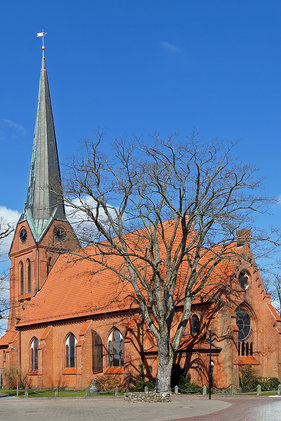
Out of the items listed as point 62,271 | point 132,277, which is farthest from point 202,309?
point 62,271

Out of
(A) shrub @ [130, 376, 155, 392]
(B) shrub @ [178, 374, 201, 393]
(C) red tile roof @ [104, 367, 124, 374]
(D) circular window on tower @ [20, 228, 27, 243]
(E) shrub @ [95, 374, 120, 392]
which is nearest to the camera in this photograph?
(B) shrub @ [178, 374, 201, 393]

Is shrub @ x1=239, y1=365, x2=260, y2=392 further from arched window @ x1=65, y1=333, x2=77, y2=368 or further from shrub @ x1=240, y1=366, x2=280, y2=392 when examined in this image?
arched window @ x1=65, y1=333, x2=77, y2=368

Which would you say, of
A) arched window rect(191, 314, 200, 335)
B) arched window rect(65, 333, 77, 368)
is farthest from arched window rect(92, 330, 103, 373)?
arched window rect(191, 314, 200, 335)

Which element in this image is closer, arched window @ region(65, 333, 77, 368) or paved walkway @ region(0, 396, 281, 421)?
paved walkway @ region(0, 396, 281, 421)

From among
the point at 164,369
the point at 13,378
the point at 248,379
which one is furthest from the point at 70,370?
the point at 164,369

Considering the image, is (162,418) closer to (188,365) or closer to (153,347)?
(188,365)

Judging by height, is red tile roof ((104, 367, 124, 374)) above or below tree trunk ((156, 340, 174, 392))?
below


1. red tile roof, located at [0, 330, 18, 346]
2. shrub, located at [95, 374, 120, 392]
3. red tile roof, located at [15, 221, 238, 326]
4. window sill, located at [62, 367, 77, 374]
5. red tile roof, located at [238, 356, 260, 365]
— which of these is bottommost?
shrub, located at [95, 374, 120, 392]

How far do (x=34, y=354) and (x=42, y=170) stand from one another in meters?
18.3

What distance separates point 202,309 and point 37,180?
26976mm

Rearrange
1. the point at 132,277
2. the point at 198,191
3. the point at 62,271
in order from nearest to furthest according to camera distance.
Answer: the point at 198,191 → the point at 132,277 → the point at 62,271

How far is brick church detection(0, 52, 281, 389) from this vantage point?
36156 mm

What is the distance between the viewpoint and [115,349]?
4259cm

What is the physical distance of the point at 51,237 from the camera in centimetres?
5703
